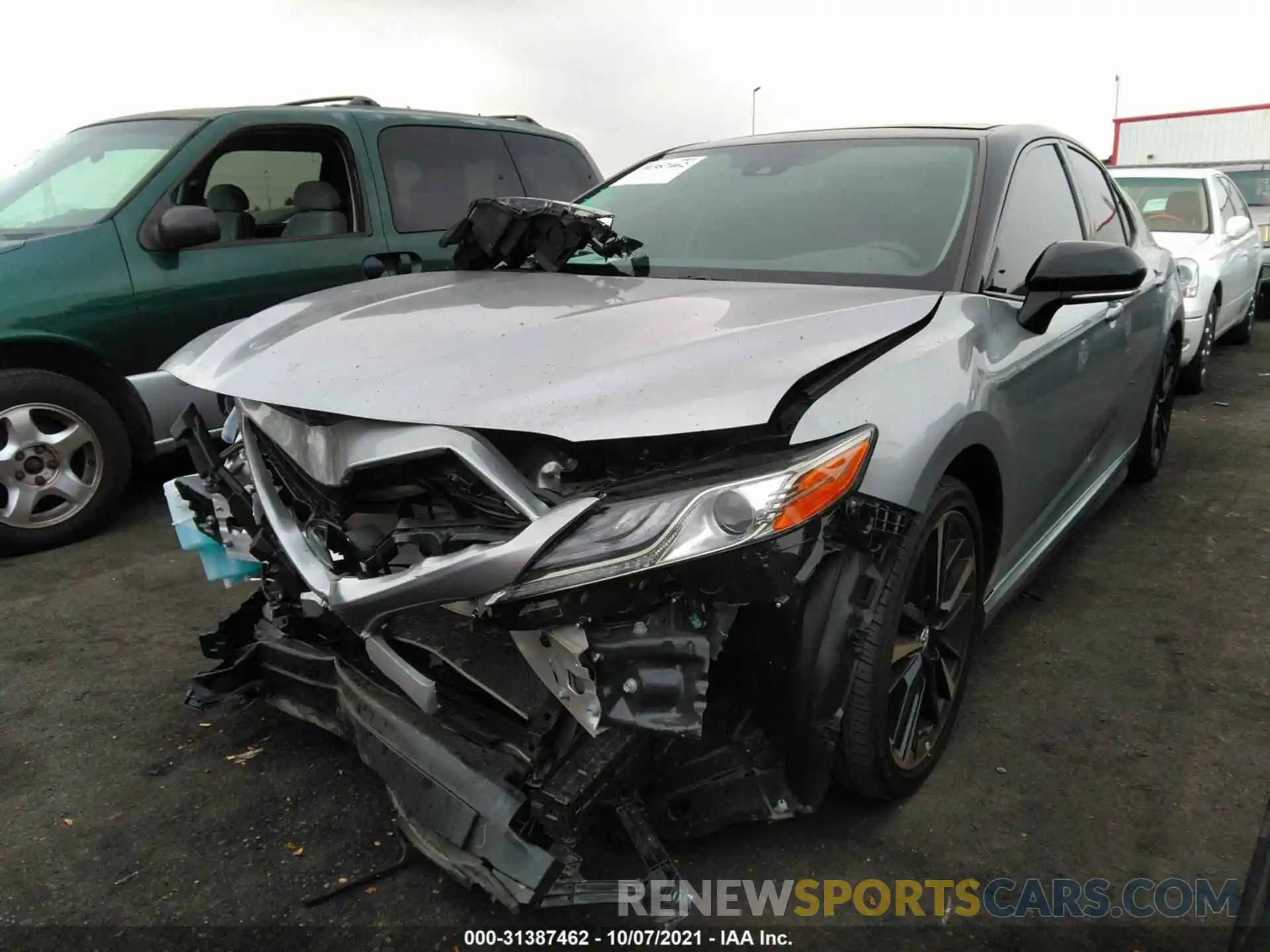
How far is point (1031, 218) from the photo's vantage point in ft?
9.82

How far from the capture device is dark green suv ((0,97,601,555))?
409cm

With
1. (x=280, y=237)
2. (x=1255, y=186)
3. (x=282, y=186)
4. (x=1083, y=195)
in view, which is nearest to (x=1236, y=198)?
(x=1255, y=186)

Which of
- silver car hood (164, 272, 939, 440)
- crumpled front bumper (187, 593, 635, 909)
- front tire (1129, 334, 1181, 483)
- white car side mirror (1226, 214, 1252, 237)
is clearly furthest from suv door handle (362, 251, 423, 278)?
white car side mirror (1226, 214, 1252, 237)

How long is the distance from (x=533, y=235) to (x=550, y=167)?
3329 millimetres

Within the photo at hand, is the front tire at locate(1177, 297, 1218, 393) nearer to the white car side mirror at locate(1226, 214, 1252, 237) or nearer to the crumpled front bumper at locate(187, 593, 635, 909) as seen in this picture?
the white car side mirror at locate(1226, 214, 1252, 237)

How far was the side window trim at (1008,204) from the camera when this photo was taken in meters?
2.59

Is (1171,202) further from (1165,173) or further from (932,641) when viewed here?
(932,641)

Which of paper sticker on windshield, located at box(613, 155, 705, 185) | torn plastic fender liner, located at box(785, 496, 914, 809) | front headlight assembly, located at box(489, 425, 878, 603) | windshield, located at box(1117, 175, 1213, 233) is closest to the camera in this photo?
front headlight assembly, located at box(489, 425, 878, 603)

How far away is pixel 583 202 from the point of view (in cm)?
354

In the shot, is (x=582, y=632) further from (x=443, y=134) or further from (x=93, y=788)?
(x=443, y=134)

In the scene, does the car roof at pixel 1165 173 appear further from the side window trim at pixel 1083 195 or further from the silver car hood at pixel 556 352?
the silver car hood at pixel 556 352

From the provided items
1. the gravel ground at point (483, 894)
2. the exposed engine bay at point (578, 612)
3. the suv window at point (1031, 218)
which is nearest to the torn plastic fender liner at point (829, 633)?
the exposed engine bay at point (578, 612)

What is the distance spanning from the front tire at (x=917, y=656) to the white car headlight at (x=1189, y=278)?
522 centimetres

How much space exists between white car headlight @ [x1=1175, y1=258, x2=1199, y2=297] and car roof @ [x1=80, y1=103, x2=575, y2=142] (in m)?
4.51
